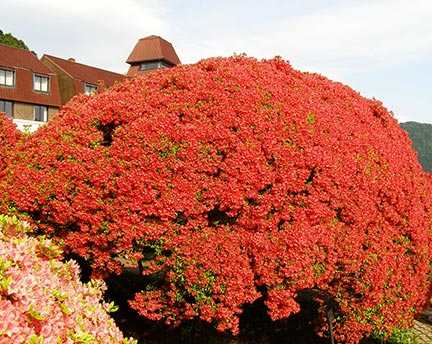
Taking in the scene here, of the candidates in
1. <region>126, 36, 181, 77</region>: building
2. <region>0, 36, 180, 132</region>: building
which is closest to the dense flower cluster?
<region>0, 36, 180, 132</region>: building

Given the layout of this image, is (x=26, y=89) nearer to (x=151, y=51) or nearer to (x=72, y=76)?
(x=72, y=76)

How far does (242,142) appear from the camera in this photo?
750 centimetres

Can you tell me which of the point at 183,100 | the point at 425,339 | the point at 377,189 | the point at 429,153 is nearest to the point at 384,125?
the point at 377,189

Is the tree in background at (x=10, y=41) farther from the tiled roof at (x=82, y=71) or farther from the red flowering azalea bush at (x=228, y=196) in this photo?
the red flowering azalea bush at (x=228, y=196)

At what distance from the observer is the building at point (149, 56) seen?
53.9m

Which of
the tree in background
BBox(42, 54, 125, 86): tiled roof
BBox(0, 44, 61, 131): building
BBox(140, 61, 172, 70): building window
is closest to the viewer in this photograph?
BBox(0, 44, 61, 131): building

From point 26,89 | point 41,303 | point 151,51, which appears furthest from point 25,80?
point 41,303

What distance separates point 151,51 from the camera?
54.5 meters

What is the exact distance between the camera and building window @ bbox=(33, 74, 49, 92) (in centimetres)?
4072

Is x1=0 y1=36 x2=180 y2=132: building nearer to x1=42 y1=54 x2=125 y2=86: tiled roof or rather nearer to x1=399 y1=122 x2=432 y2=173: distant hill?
x1=42 y1=54 x2=125 y2=86: tiled roof

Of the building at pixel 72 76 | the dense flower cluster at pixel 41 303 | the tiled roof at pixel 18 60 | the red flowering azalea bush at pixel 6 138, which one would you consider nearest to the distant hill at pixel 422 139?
the building at pixel 72 76

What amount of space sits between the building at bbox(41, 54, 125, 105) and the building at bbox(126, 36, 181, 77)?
7106mm

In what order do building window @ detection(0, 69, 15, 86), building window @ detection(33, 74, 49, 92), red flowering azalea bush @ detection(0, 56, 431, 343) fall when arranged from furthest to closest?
building window @ detection(33, 74, 49, 92), building window @ detection(0, 69, 15, 86), red flowering azalea bush @ detection(0, 56, 431, 343)

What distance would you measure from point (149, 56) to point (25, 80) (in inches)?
713
